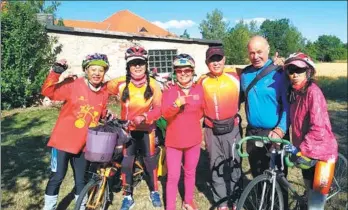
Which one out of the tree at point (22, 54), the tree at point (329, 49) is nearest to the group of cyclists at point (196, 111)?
the tree at point (22, 54)

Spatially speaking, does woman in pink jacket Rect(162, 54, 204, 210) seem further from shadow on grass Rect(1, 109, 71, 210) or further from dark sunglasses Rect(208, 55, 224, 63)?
shadow on grass Rect(1, 109, 71, 210)

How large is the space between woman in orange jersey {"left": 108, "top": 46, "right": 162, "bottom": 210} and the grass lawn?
810 millimetres

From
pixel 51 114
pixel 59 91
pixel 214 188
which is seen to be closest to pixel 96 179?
pixel 59 91

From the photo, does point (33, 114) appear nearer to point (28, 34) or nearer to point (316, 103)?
point (28, 34)

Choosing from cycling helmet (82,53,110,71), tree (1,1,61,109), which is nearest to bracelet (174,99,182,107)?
cycling helmet (82,53,110,71)

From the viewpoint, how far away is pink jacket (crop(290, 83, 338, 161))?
3164mm

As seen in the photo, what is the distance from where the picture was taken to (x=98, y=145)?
145 inches

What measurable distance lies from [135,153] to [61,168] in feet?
3.79

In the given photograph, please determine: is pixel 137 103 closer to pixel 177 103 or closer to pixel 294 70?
pixel 177 103

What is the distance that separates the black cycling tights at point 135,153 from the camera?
15.2 feet

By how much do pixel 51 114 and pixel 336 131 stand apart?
944cm

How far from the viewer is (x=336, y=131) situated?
926cm

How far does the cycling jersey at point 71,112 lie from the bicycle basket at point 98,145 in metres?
0.23

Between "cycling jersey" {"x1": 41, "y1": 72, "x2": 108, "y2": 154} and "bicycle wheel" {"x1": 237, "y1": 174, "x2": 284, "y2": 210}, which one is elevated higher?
"cycling jersey" {"x1": 41, "y1": 72, "x2": 108, "y2": 154}
